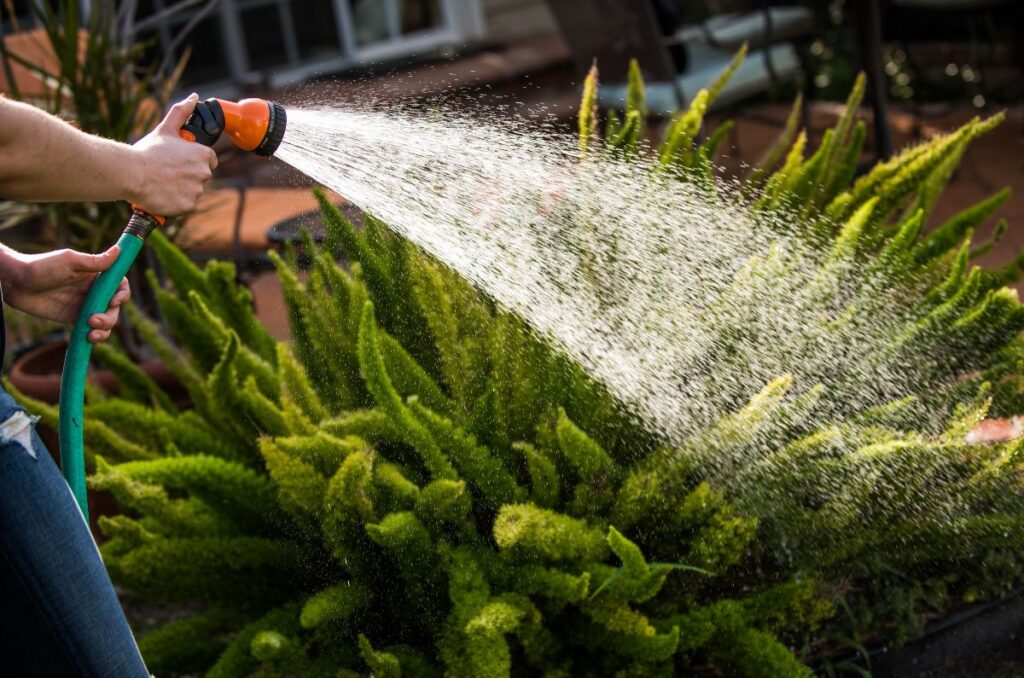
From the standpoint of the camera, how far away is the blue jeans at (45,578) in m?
1.15

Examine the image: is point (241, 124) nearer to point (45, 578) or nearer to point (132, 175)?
point (132, 175)

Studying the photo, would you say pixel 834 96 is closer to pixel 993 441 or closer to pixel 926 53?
pixel 926 53

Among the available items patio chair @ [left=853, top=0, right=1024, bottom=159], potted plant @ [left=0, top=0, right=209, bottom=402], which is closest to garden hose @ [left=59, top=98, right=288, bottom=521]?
potted plant @ [left=0, top=0, right=209, bottom=402]

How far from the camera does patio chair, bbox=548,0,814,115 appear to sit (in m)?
3.92

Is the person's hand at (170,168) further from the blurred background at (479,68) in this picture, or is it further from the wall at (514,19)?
the wall at (514,19)

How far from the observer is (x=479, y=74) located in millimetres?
6215

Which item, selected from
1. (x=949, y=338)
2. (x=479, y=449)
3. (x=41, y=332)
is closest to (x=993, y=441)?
(x=949, y=338)

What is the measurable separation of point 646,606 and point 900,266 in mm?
813

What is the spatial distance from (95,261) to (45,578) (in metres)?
0.40

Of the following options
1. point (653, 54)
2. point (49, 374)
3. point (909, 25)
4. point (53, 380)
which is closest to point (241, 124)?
point (53, 380)

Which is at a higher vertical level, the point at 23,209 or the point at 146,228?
the point at 146,228

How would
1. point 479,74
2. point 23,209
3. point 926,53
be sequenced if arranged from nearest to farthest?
point 23,209
point 479,74
point 926,53

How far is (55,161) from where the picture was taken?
125 centimetres

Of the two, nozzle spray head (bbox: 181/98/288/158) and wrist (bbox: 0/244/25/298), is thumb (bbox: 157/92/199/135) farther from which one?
wrist (bbox: 0/244/25/298)
